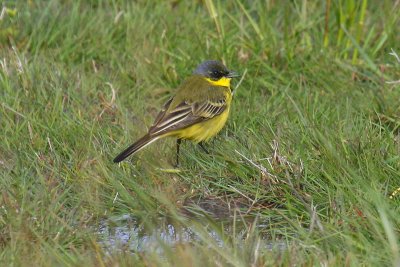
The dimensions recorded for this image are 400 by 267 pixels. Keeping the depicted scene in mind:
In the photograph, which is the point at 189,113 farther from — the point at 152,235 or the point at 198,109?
the point at 152,235

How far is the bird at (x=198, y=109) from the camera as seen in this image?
665cm

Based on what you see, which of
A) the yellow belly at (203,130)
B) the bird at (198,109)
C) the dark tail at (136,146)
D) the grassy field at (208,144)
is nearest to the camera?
the grassy field at (208,144)

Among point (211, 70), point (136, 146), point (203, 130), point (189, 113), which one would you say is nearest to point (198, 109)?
point (189, 113)

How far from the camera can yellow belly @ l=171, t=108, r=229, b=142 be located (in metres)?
6.80

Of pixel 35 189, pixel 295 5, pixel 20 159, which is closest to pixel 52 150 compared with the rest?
pixel 20 159

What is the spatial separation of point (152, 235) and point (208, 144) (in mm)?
2015

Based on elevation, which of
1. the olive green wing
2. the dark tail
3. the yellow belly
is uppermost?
the dark tail

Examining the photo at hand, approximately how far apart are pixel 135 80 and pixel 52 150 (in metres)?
1.77

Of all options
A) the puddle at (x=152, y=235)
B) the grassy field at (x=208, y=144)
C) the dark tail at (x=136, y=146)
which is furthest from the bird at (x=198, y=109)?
the puddle at (x=152, y=235)

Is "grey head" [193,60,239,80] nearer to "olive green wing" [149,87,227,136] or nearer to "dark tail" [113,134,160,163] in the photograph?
"olive green wing" [149,87,227,136]

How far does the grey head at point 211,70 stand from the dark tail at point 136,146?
114 centimetres

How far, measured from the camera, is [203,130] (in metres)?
6.81

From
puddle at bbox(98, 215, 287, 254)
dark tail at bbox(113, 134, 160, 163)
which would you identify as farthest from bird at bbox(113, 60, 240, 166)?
puddle at bbox(98, 215, 287, 254)

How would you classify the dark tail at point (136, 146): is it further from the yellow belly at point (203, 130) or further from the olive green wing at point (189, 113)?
the yellow belly at point (203, 130)
